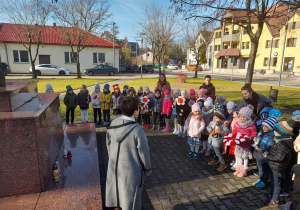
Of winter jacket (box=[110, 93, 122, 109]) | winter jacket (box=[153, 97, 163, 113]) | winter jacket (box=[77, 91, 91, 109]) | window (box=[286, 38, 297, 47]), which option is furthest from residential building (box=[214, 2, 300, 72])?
winter jacket (box=[77, 91, 91, 109])

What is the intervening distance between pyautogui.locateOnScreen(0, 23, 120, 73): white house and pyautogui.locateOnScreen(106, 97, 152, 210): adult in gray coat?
1180 inches

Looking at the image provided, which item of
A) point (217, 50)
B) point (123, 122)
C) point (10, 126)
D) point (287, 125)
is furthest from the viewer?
point (217, 50)

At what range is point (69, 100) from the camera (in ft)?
24.9

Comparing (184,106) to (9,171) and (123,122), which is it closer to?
(123,122)

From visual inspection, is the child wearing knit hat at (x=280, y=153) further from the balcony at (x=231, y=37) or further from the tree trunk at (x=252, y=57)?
the balcony at (x=231, y=37)

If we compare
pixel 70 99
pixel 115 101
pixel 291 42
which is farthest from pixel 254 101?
pixel 291 42

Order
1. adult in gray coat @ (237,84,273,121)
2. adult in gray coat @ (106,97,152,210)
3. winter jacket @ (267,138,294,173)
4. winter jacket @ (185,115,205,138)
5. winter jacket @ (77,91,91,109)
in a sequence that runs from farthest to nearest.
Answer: winter jacket @ (77,91,91,109), adult in gray coat @ (237,84,273,121), winter jacket @ (185,115,205,138), winter jacket @ (267,138,294,173), adult in gray coat @ (106,97,152,210)

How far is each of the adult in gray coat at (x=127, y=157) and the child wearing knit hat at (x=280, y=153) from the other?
226 cm

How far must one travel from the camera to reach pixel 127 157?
260 centimetres

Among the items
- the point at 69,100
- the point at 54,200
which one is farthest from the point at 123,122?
the point at 69,100

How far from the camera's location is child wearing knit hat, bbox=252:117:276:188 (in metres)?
3.93

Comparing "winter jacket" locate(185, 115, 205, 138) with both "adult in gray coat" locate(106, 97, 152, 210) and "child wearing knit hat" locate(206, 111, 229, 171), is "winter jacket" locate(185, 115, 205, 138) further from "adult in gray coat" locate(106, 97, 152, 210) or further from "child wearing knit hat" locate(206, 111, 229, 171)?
"adult in gray coat" locate(106, 97, 152, 210)

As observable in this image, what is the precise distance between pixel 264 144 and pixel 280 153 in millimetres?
526

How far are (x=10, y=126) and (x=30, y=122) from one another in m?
0.27
